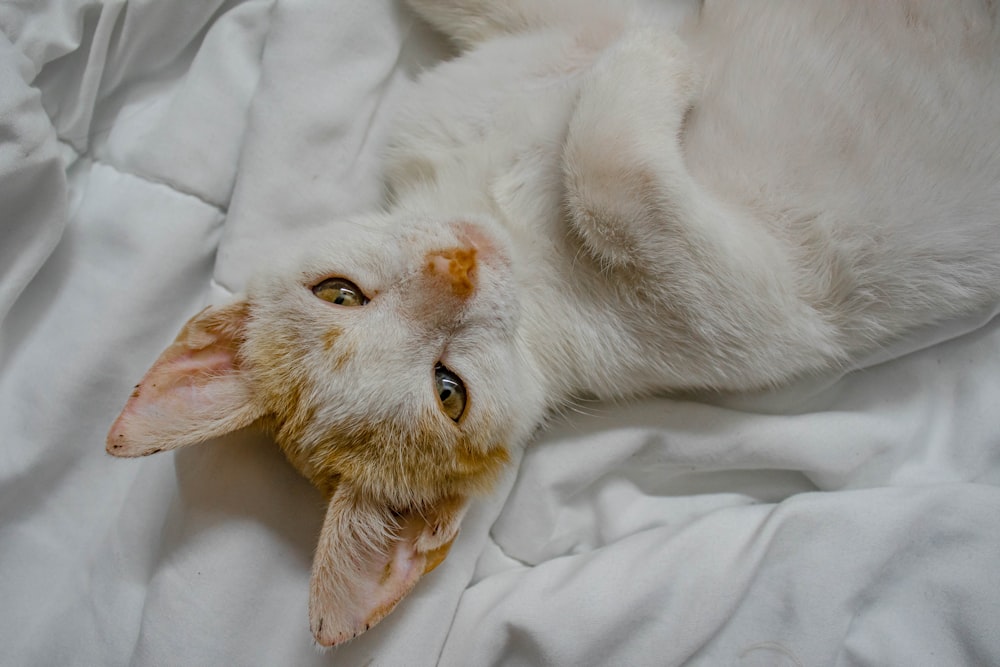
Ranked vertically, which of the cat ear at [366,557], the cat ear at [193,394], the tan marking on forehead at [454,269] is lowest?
the cat ear at [366,557]

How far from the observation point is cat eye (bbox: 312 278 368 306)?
1.13 m

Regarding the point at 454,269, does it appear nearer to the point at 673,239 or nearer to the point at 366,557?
the point at 673,239

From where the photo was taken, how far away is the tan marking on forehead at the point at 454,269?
3.38 ft

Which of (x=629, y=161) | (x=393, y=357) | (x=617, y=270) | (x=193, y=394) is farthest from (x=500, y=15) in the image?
(x=193, y=394)

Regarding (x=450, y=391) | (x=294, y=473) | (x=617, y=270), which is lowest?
(x=294, y=473)

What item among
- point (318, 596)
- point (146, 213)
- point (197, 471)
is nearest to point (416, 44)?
point (146, 213)

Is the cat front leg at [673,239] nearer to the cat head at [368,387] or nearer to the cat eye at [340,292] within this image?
the cat head at [368,387]

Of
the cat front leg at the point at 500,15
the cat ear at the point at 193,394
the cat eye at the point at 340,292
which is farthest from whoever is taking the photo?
the cat front leg at the point at 500,15

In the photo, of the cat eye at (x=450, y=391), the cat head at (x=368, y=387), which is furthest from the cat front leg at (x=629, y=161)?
the cat eye at (x=450, y=391)

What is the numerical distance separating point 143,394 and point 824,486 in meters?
1.36

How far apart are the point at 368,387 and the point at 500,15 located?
893 millimetres

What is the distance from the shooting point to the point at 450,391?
1.14m

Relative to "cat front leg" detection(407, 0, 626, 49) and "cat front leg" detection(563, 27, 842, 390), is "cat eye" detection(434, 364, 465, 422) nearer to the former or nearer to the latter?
"cat front leg" detection(563, 27, 842, 390)

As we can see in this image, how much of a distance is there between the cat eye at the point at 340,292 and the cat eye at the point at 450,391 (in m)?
0.19
